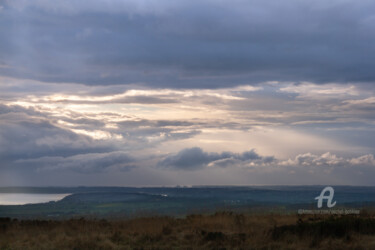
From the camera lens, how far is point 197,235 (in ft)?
69.4

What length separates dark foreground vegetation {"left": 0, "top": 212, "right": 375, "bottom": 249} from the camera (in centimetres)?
1930

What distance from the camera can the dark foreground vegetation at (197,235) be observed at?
19.3m

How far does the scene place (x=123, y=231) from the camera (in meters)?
22.5

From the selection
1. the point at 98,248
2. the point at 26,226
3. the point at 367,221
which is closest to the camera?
the point at 98,248

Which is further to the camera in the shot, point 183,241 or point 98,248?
point 183,241

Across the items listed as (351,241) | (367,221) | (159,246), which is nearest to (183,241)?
(159,246)

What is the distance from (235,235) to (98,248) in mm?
6135

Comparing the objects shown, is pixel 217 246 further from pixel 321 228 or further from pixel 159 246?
pixel 321 228

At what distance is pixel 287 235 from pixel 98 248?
8106 mm

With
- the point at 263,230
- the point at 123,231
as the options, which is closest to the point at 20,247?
the point at 123,231

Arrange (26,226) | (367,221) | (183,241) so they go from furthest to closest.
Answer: (26,226) < (367,221) < (183,241)

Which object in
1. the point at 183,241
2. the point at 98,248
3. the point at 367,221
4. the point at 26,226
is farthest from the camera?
the point at 26,226

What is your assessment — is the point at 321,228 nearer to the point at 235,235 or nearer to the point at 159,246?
the point at 235,235

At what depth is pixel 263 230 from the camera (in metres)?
21.5
